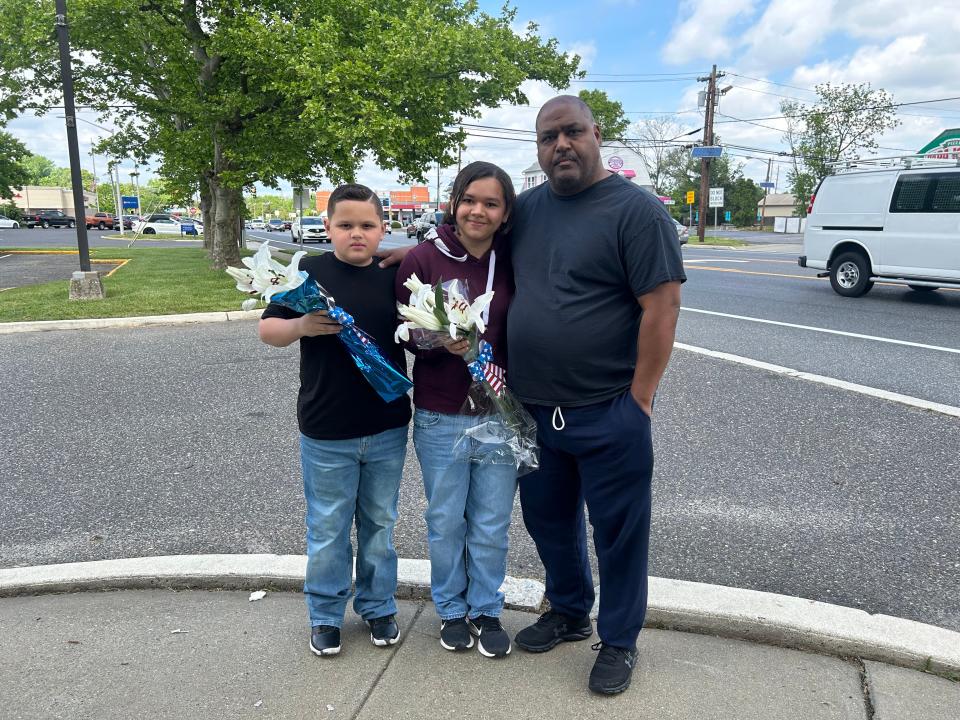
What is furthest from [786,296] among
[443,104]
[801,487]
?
[801,487]

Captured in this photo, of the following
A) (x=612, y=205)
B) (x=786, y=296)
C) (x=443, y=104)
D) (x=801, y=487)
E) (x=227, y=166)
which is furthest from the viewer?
(x=227, y=166)

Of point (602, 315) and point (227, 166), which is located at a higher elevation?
point (227, 166)

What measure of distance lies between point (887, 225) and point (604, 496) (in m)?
11.5

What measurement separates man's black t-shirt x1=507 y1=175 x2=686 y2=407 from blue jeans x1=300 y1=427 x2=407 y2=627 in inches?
24.6

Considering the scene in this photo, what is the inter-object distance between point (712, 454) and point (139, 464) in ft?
12.2

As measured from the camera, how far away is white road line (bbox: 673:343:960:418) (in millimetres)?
5625

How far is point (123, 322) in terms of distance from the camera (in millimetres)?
9922

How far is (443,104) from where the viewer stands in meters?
15.3

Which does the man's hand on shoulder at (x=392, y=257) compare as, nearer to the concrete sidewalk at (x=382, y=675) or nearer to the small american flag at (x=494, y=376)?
the small american flag at (x=494, y=376)

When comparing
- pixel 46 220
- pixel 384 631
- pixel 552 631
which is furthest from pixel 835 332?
pixel 46 220

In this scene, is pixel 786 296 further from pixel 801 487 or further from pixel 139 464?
pixel 139 464

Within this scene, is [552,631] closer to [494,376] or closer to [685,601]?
[685,601]

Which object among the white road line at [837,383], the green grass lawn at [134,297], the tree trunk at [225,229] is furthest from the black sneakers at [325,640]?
the tree trunk at [225,229]

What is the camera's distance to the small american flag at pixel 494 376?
2.40 m
